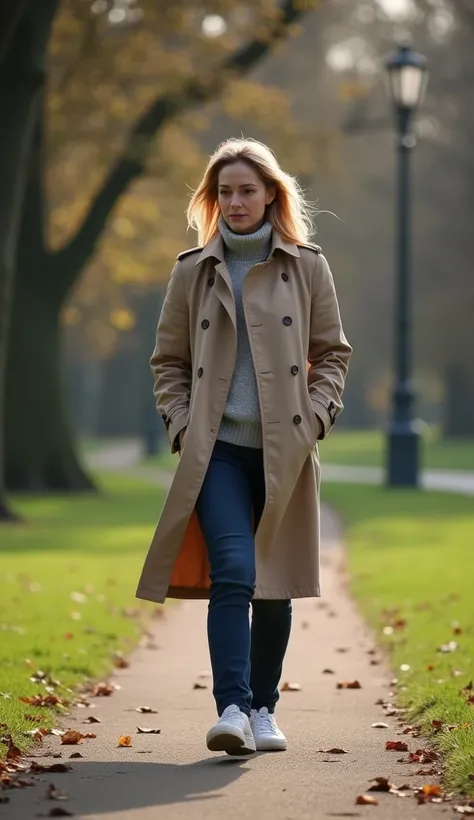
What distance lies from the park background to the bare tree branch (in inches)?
1.2

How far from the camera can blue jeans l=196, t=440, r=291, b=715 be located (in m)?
5.38

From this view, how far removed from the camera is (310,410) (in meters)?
5.72

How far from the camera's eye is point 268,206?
5.89m

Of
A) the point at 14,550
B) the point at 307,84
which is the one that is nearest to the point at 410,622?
the point at 14,550

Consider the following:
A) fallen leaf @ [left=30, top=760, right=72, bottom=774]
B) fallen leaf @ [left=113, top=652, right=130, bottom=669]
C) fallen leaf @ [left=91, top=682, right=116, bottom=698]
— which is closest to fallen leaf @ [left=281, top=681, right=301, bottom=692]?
fallen leaf @ [left=91, top=682, right=116, bottom=698]

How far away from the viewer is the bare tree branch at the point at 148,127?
21844 mm

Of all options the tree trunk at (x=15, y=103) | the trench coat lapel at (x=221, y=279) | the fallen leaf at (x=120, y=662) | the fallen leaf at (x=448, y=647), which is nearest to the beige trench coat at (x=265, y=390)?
the trench coat lapel at (x=221, y=279)

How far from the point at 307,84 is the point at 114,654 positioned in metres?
37.1

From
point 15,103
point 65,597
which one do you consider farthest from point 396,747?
point 15,103

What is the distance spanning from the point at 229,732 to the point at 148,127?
1752cm

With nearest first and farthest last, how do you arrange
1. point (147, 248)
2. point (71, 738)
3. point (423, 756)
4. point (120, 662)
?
point (423, 756) < point (71, 738) < point (120, 662) < point (147, 248)

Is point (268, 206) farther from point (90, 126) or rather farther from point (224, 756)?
point (90, 126)

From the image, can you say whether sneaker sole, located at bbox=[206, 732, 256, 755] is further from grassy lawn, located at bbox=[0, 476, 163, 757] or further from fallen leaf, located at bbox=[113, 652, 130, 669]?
fallen leaf, located at bbox=[113, 652, 130, 669]

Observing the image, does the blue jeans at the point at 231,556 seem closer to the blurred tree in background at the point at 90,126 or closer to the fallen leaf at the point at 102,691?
the fallen leaf at the point at 102,691
